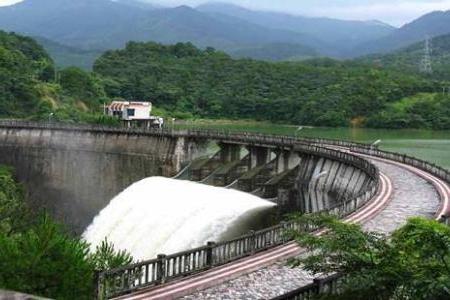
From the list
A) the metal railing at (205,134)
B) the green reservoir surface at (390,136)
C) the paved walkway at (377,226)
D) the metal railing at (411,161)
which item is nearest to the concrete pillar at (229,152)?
the metal railing at (205,134)

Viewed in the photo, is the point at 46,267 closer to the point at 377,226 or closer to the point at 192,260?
the point at 192,260

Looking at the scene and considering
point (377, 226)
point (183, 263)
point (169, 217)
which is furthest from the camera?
point (169, 217)

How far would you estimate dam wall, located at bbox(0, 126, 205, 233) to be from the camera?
2692 inches

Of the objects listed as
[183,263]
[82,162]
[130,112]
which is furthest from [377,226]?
[130,112]

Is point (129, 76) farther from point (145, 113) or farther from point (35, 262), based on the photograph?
point (35, 262)

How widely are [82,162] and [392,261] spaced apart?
202 feet

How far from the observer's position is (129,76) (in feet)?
511

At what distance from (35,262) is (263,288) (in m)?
6.89

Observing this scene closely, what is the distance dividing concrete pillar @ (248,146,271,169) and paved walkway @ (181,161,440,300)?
1270cm

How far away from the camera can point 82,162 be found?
7144 centimetres

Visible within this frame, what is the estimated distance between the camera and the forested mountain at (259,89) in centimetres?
13650

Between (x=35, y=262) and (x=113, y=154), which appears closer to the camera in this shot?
(x=35, y=262)

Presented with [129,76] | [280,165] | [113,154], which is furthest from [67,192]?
[129,76]

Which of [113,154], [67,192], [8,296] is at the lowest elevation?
[67,192]
